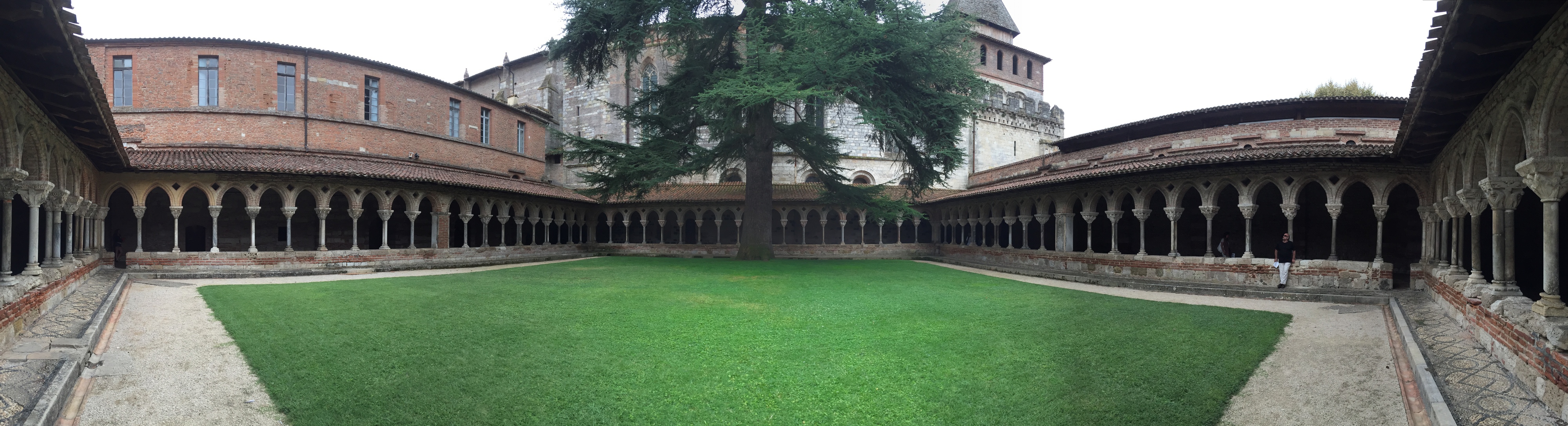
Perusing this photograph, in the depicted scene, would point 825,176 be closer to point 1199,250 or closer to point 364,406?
point 1199,250

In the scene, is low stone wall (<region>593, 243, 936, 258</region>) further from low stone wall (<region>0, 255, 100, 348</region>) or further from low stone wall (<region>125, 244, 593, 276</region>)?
low stone wall (<region>0, 255, 100, 348</region>)

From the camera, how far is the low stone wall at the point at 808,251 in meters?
26.8

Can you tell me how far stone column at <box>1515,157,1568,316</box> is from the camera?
5.20m

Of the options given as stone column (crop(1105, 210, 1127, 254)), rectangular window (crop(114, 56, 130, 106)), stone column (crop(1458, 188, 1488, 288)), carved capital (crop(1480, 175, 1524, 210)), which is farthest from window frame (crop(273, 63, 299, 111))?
stone column (crop(1458, 188, 1488, 288))

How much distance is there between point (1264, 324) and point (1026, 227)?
12.7 metres

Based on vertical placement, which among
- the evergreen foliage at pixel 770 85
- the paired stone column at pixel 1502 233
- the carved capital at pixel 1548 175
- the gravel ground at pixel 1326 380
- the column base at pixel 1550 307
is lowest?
the gravel ground at pixel 1326 380

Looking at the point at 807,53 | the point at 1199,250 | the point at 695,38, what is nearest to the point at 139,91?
the point at 695,38

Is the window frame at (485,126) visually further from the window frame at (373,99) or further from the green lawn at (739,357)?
the green lawn at (739,357)

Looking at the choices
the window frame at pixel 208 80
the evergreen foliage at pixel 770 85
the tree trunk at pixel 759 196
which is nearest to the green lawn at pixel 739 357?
the evergreen foliage at pixel 770 85

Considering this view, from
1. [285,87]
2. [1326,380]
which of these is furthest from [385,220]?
[1326,380]

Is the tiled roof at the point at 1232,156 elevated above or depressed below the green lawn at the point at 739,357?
above

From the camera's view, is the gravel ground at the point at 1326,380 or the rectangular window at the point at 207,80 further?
the rectangular window at the point at 207,80

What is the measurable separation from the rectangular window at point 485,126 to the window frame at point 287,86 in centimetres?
707

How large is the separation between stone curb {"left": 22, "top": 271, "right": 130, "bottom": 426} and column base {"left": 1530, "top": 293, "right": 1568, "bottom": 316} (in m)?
10.8
